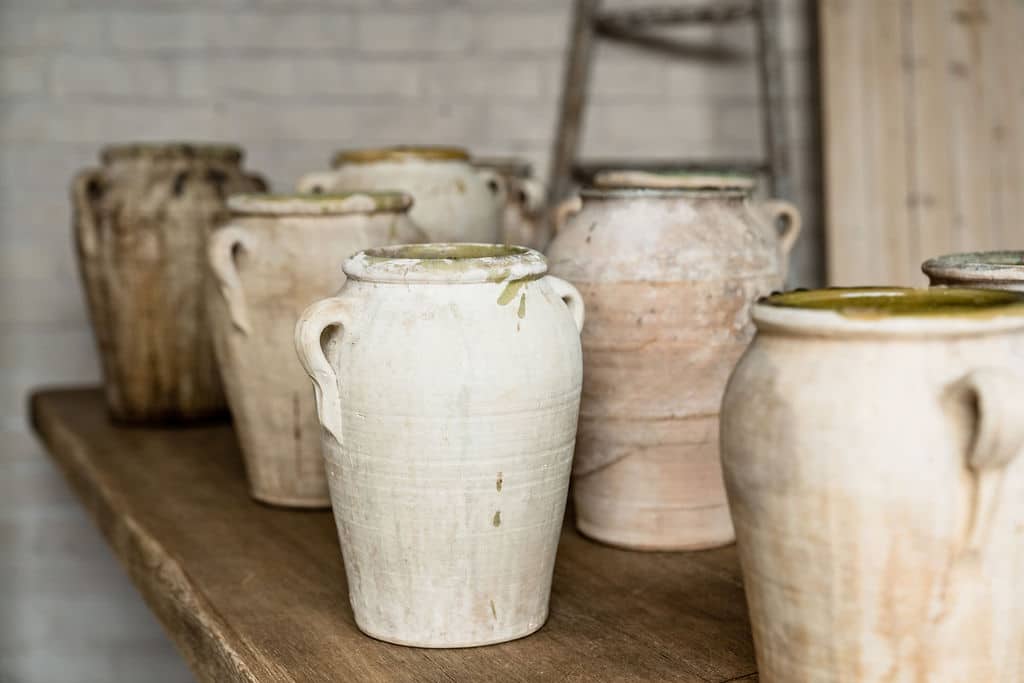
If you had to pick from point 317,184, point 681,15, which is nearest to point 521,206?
point 317,184

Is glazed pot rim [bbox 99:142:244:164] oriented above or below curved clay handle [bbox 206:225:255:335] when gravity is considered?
above

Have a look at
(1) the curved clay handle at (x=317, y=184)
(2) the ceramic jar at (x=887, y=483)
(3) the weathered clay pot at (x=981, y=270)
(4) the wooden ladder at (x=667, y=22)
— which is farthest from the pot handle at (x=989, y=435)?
(4) the wooden ladder at (x=667, y=22)

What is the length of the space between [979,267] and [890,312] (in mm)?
222

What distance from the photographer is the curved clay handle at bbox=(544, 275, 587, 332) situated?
3.25 feet

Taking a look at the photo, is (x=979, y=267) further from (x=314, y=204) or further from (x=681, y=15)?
(x=681, y=15)

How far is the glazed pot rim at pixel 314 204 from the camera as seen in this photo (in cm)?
123

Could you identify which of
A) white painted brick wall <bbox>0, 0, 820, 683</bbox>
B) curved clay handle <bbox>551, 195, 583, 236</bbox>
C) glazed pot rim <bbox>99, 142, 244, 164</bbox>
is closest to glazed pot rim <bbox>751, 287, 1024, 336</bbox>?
curved clay handle <bbox>551, 195, 583, 236</bbox>

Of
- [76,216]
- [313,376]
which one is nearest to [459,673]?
[313,376]

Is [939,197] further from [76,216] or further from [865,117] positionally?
[76,216]

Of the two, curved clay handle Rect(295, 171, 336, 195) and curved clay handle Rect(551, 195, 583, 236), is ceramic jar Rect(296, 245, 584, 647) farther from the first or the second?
curved clay handle Rect(295, 171, 336, 195)

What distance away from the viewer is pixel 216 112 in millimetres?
2387

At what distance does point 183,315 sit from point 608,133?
106 centimetres

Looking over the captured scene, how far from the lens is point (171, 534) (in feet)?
4.18

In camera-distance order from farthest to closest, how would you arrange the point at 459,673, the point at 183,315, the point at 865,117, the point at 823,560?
1. the point at 865,117
2. the point at 183,315
3. the point at 459,673
4. the point at 823,560
